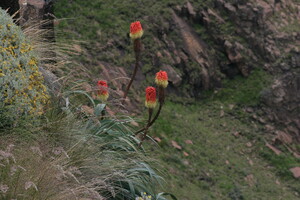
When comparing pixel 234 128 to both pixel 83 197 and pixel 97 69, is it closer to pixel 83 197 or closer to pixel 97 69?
pixel 97 69

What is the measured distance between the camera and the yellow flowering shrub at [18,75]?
17.1 feet

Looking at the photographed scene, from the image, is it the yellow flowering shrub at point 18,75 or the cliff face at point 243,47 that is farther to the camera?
the cliff face at point 243,47

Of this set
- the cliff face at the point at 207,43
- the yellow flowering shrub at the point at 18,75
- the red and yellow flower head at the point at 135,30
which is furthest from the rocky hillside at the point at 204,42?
the yellow flowering shrub at the point at 18,75

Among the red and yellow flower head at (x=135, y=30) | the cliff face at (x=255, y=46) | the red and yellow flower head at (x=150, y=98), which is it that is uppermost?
the red and yellow flower head at (x=135, y=30)

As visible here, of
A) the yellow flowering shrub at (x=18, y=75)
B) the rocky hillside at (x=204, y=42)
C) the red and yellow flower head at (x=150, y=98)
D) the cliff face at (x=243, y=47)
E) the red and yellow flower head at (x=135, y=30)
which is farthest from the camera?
the cliff face at (x=243, y=47)

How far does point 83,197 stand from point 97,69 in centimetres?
933

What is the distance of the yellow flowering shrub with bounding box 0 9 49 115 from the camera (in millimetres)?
5207

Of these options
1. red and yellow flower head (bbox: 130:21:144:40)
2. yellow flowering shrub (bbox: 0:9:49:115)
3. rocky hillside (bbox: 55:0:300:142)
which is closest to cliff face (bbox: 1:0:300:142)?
rocky hillside (bbox: 55:0:300:142)

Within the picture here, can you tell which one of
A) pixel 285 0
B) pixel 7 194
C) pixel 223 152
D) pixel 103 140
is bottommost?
pixel 223 152

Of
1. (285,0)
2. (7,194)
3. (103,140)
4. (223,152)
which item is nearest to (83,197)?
(7,194)

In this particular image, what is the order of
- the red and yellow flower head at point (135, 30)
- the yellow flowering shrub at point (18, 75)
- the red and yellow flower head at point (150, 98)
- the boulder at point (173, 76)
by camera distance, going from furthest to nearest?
→ the boulder at point (173, 76)
the red and yellow flower head at point (135, 30)
the red and yellow flower head at point (150, 98)
the yellow flowering shrub at point (18, 75)

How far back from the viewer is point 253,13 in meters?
18.7

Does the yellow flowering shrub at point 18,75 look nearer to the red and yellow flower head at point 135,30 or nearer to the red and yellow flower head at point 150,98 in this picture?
the red and yellow flower head at point 150,98

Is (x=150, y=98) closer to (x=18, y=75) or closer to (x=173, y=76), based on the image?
(x=18, y=75)
